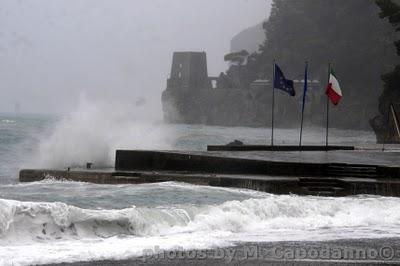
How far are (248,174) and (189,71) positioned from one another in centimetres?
12028

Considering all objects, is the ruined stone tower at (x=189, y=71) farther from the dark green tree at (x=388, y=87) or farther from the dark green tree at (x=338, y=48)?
the dark green tree at (x=388, y=87)

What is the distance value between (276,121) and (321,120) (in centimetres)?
1048

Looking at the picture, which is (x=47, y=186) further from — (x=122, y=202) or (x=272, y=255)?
(x=272, y=255)

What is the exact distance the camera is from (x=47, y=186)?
13.8 meters

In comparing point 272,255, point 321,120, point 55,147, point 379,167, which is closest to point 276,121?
point 321,120

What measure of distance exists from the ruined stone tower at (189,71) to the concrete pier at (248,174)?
389ft

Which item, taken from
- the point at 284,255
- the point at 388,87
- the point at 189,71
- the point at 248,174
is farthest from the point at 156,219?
the point at 189,71

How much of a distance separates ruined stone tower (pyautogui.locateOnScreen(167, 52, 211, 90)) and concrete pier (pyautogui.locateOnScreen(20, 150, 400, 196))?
389 feet

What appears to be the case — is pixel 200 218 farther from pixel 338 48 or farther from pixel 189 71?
pixel 189 71

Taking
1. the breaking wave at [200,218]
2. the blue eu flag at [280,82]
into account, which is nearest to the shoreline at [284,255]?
the breaking wave at [200,218]

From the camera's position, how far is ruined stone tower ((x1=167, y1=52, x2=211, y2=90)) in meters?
135

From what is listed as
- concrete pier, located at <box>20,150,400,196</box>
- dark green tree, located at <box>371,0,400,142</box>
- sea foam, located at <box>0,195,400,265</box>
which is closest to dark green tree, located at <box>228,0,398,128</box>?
dark green tree, located at <box>371,0,400,142</box>

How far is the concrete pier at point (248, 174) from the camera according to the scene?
1372 centimetres

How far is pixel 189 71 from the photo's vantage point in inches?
5315
